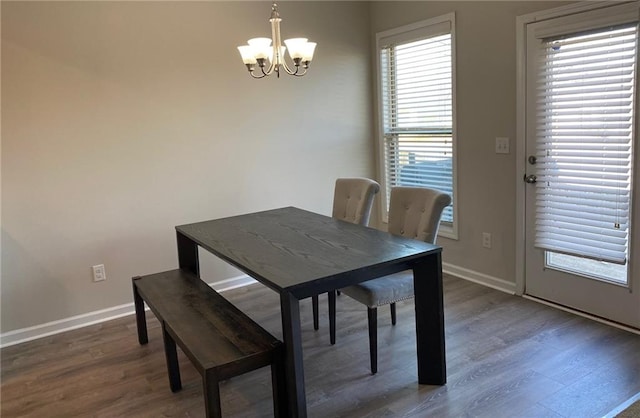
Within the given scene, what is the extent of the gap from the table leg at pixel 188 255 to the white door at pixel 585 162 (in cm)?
232

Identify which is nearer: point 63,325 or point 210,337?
point 210,337

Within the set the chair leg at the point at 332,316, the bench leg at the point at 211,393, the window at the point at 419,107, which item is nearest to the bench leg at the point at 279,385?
the bench leg at the point at 211,393

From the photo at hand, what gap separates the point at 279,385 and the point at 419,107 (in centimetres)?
300

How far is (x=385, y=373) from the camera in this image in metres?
2.76

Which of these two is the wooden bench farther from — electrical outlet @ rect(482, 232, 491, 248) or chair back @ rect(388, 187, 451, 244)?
electrical outlet @ rect(482, 232, 491, 248)

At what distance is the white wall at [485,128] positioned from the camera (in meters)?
3.62

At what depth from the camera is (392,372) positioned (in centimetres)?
276

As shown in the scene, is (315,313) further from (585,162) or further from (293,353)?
(585,162)

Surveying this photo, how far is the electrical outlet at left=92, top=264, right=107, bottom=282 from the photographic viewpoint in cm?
371

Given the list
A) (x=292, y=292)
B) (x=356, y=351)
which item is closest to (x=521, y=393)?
(x=356, y=351)

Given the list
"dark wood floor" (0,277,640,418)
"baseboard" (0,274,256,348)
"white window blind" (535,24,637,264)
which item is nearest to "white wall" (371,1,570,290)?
"white window blind" (535,24,637,264)

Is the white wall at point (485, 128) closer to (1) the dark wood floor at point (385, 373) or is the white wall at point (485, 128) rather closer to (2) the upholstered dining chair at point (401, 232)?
(1) the dark wood floor at point (385, 373)

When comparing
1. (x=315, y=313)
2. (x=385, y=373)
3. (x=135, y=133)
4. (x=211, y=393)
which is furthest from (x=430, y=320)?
(x=135, y=133)

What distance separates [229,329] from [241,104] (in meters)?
2.31
